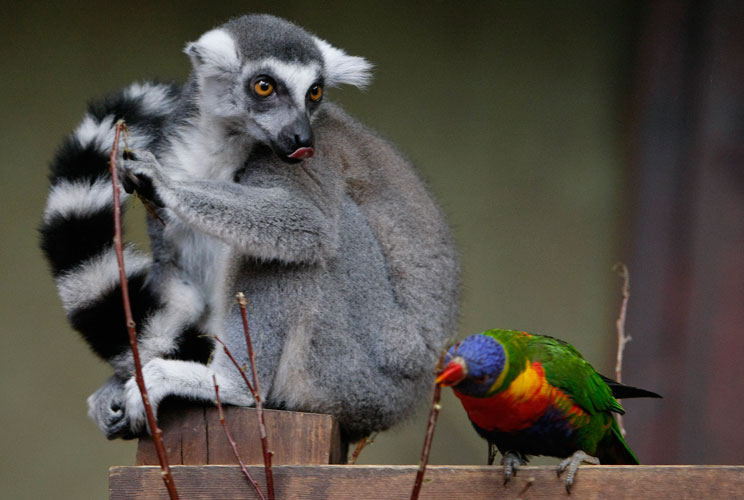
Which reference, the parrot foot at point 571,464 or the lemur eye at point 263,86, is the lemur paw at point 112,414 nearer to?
the lemur eye at point 263,86

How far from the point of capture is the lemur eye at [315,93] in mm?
3164

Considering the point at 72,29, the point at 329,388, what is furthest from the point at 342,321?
the point at 72,29

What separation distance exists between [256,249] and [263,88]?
0.54 m

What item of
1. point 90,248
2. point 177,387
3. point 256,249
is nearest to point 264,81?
point 256,249

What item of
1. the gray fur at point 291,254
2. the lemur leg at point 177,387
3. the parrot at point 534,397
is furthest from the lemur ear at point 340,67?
the parrot at point 534,397

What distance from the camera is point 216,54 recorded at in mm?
3146

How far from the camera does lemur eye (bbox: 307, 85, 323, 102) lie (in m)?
3.16

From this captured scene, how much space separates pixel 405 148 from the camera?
5215mm

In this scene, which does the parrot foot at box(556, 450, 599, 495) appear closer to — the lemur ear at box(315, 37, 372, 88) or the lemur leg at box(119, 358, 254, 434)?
the lemur leg at box(119, 358, 254, 434)

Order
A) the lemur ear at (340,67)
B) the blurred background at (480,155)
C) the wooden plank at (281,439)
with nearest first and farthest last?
the wooden plank at (281,439) < the lemur ear at (340,67) < the blurred background at (480,155)

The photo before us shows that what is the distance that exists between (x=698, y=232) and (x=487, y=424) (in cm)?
236

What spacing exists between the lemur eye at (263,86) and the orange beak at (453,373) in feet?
4.54

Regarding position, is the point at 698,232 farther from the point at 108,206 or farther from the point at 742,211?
the point at 108,206

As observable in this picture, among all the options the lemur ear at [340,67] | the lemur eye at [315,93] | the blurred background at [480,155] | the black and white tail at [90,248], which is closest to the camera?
the black and white tail at [90,248]
